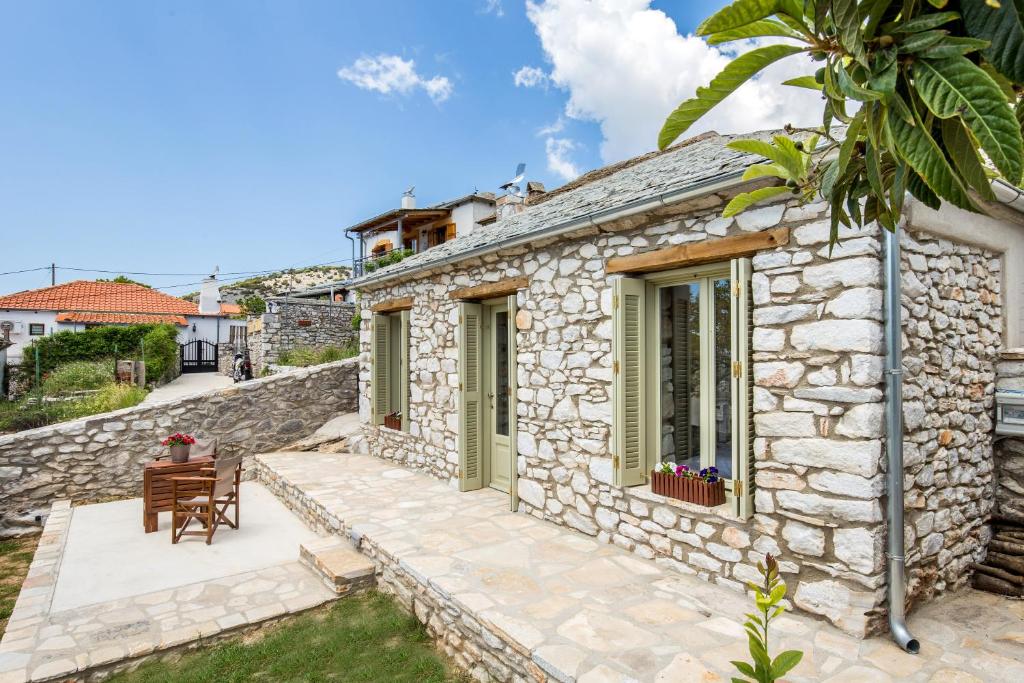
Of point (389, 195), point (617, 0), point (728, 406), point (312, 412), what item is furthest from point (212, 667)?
point (389, 195)

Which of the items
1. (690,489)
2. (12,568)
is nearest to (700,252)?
(690,489)

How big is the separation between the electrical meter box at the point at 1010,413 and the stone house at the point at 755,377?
0.08 m

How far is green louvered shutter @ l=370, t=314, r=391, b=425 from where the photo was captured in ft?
27.9

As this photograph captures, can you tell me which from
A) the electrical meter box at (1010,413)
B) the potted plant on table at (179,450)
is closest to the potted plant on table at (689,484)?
the electrical meter box at (1010,413)

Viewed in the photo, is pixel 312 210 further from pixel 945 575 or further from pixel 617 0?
pixel 945 575

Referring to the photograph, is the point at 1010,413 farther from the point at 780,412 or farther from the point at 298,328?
the point at 298,328

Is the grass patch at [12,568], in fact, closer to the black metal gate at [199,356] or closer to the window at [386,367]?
the window at [386,367]

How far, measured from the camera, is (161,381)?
1783 centimetres

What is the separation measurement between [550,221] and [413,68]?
38.8 feet

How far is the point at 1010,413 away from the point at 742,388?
2382mm

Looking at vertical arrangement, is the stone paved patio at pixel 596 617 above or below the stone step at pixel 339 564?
above

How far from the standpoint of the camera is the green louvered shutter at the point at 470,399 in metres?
6.52

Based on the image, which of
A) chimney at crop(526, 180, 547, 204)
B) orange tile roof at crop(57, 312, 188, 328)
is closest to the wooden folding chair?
chimney at crop(526, 180, 547, 204)

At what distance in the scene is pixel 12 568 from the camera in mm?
5930
